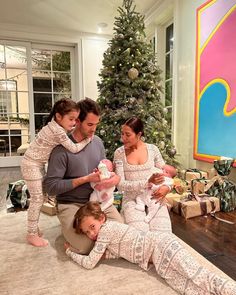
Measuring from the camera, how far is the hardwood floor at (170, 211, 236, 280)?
5.14 feet

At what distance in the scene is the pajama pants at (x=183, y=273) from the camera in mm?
1103

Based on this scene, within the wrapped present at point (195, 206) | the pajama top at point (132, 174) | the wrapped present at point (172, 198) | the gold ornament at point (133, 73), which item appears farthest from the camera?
the gold ornament at point (133, 73)

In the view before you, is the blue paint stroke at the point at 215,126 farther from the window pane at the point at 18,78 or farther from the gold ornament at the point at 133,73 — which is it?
the window pane at the point at 18,78

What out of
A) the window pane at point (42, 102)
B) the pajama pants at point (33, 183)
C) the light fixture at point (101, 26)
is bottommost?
the pajama pants at point (33, 183)

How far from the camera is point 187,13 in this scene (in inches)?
138

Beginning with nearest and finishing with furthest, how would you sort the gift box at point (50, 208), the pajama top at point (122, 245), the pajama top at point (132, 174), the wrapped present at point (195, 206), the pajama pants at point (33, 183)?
the pajama top at point (122, 245), the pajama pants at point (33, 183), the pajama top at point (132, 174), the wrapped present at point (195, 206), the gift box at point (50, 208)

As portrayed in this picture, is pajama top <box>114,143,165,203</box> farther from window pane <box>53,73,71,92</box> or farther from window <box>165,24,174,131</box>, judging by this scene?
window pane <box>53,73,71,92</box>

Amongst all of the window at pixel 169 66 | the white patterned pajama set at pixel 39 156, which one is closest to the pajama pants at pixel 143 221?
the white patterned pajama set at pixel 39 156

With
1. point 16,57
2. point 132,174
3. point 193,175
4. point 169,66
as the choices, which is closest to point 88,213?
point 132,174

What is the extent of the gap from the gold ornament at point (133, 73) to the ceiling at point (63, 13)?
1.82 metres

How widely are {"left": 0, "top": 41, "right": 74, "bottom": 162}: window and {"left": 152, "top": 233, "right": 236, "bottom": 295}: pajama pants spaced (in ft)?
14.6

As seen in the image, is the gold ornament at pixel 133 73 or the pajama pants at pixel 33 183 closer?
the pajama pants at pixel 33 183

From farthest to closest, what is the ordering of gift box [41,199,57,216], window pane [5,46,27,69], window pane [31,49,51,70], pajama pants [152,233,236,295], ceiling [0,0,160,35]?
window pane [31,49,51,70] < window pane [5,46,27,69] < ceiling [0,0,160,35] < gift box [41,199,57,216] < pajama pants [152,233,236,295]

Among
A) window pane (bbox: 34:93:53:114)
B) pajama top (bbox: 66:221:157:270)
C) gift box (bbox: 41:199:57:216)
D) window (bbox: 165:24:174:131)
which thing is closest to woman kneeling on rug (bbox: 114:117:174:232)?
pajama top (bbox: 66:221:157:270)
